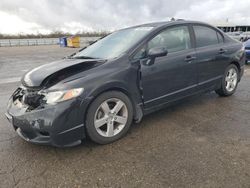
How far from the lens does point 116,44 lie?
3.56 m

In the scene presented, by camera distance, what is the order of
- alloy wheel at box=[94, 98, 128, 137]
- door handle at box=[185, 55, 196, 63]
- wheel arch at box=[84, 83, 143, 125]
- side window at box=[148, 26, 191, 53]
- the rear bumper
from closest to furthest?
the rear bumper < wheel arch at box=[84, 83, 143, 125] < alloy wheel at box=[94, 98, 128, 137] < side window at box=[148, 26, 191, 53] < door handle at box=[185, 55, 196, 63]

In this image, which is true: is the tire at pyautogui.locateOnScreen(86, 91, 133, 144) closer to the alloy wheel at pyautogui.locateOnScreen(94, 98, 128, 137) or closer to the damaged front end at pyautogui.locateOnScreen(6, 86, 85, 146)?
the alloy wheel at pyautogui.locateOnScreen(94, 98, 128, 137)

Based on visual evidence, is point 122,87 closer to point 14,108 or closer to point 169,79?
point 169,79

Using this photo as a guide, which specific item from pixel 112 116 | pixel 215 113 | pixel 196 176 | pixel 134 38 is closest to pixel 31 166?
pixel 112 116

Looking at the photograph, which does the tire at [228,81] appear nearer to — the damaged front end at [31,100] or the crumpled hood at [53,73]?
the crumpled hood at [53,73]

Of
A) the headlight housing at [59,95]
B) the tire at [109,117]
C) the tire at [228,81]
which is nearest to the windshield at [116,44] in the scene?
the tire at [109,117]

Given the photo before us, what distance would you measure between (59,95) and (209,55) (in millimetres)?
2836

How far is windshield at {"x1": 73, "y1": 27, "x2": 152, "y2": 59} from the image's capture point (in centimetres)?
328

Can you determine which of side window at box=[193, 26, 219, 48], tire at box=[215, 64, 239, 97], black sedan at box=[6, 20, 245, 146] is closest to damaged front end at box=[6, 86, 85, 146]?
black sedan at box=[6, 20, 245, 146]

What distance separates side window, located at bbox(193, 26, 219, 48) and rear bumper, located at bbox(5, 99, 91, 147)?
251 centimetres

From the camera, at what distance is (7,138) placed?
125 inches

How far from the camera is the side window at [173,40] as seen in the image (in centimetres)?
341

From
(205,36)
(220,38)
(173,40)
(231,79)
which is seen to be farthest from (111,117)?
(231,79)

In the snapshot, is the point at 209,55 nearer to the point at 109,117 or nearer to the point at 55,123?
the point at 109,117
